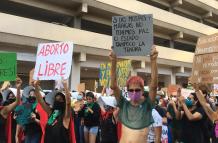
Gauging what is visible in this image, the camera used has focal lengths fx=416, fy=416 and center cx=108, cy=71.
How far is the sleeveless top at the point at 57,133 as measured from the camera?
4980mm

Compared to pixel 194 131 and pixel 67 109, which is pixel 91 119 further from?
pixel 67 109

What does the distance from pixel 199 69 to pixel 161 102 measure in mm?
5354

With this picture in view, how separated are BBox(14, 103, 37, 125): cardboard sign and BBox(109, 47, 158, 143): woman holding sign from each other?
3.39 meters

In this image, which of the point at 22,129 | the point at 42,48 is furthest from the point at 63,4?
the point at 42,48

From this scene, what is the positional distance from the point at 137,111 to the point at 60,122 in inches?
50.3

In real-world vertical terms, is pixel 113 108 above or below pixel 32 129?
above

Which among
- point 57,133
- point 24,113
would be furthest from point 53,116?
point 24,113

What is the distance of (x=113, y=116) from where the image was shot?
27.3 feet

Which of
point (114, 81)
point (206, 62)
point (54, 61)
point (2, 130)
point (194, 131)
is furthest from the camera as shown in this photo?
point (194, 131)

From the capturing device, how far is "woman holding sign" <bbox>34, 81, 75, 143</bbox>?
4.99m

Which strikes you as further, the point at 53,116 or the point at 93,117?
the point at 93,117

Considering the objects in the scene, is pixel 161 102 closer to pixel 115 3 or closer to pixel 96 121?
pixel 96 121

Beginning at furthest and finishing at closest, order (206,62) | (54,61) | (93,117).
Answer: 1. (93,117)
2. (54,61)
3. (206,62)

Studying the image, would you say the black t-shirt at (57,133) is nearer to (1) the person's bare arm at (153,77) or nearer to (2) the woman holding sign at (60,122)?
(2) the woman holding sign at (60,122)
